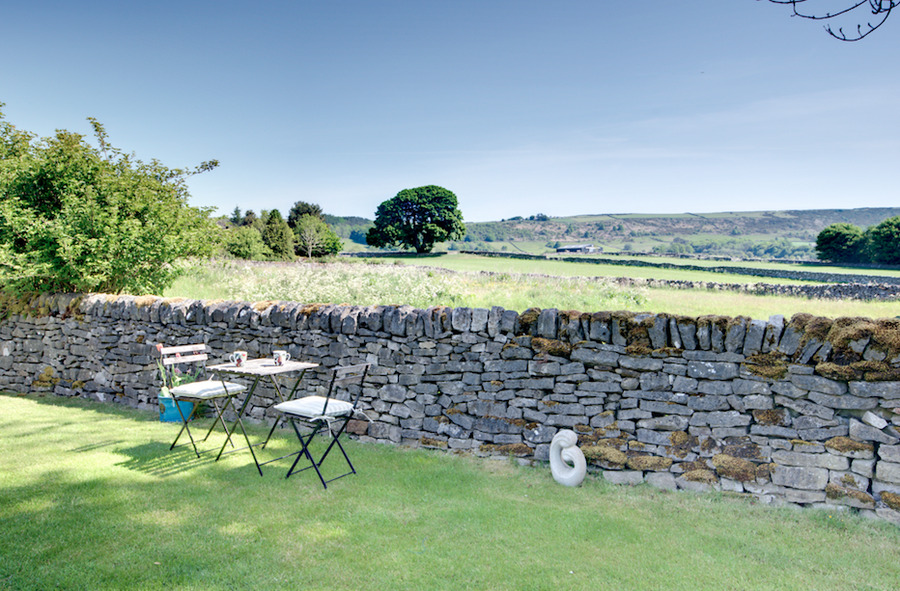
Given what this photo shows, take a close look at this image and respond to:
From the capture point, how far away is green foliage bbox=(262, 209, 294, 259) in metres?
39.5

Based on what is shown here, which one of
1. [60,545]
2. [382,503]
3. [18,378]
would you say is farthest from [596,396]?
[18,378]

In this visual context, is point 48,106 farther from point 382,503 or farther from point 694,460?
point 694,460

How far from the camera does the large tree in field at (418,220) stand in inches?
2325

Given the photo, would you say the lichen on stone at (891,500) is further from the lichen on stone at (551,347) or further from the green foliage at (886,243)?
the green foliage at (886,243)

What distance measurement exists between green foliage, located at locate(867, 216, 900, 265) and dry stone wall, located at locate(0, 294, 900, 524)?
51.4 metres

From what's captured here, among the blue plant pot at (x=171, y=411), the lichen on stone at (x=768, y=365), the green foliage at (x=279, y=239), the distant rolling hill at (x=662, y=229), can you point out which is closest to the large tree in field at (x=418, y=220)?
the green foliage at (x=279, y=239)

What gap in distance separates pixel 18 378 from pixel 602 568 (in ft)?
34.4

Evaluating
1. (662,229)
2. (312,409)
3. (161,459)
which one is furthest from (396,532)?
(662,229)

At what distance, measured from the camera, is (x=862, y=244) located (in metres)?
49.4

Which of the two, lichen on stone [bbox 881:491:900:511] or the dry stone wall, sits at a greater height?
the dry stone wall

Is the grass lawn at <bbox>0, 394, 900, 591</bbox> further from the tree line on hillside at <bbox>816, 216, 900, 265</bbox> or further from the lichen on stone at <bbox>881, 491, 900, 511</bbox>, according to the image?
the tree line on hillside at <bbox>816, 216, 900, 265</bbox>

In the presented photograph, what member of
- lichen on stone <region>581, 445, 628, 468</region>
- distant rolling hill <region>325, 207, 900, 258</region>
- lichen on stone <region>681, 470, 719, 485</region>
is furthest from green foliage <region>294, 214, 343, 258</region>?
distant rolling hill <region>325, 207, 900, 258</region>

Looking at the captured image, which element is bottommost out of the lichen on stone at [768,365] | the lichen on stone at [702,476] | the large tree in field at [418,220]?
the lichen on stone at [702,476]

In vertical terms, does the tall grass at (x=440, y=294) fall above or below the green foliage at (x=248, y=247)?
below
